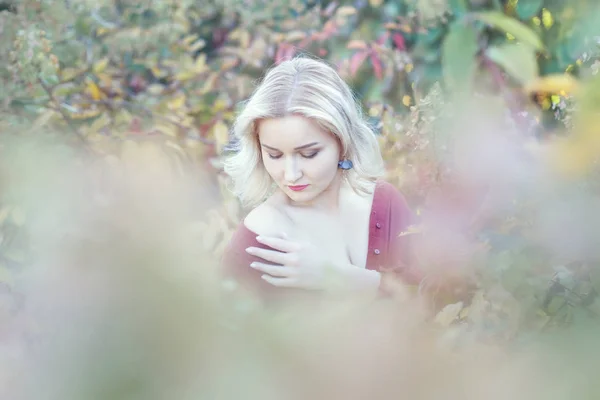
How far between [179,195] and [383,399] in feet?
0.36

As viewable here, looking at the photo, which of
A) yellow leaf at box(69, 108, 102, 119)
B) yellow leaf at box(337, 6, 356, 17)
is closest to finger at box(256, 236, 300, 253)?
yellow leaf at box(69, 108, 102, 119)

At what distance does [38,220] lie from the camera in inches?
12.3

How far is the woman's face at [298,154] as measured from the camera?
141 centimetres

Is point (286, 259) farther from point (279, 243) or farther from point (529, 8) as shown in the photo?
point (529, 8)

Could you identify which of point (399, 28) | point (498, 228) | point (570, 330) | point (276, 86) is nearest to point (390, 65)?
point (399, 28)

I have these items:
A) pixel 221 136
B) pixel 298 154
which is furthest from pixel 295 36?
pixel 298 154

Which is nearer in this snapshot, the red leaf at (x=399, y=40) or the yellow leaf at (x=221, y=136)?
the yellow leaf at (x=221, y=136)

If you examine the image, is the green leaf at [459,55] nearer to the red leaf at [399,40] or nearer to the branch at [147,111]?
the branch at [147,111]

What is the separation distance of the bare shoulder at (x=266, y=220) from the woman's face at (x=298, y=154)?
0.15 feet

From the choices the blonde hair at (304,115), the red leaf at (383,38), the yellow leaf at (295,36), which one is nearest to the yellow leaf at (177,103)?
the yellow leaf at (295,36)

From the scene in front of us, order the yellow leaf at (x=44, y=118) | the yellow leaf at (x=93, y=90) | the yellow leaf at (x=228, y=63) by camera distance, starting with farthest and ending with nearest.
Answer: the yellow leaf at (x=228, y=63) → the yellow leaf at (x=93, y=90) → the yellow leaf at (x=44, y=118)

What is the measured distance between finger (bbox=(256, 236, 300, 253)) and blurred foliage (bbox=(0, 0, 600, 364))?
3.4 inches

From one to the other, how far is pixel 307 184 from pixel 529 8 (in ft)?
1.77

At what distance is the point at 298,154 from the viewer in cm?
143
